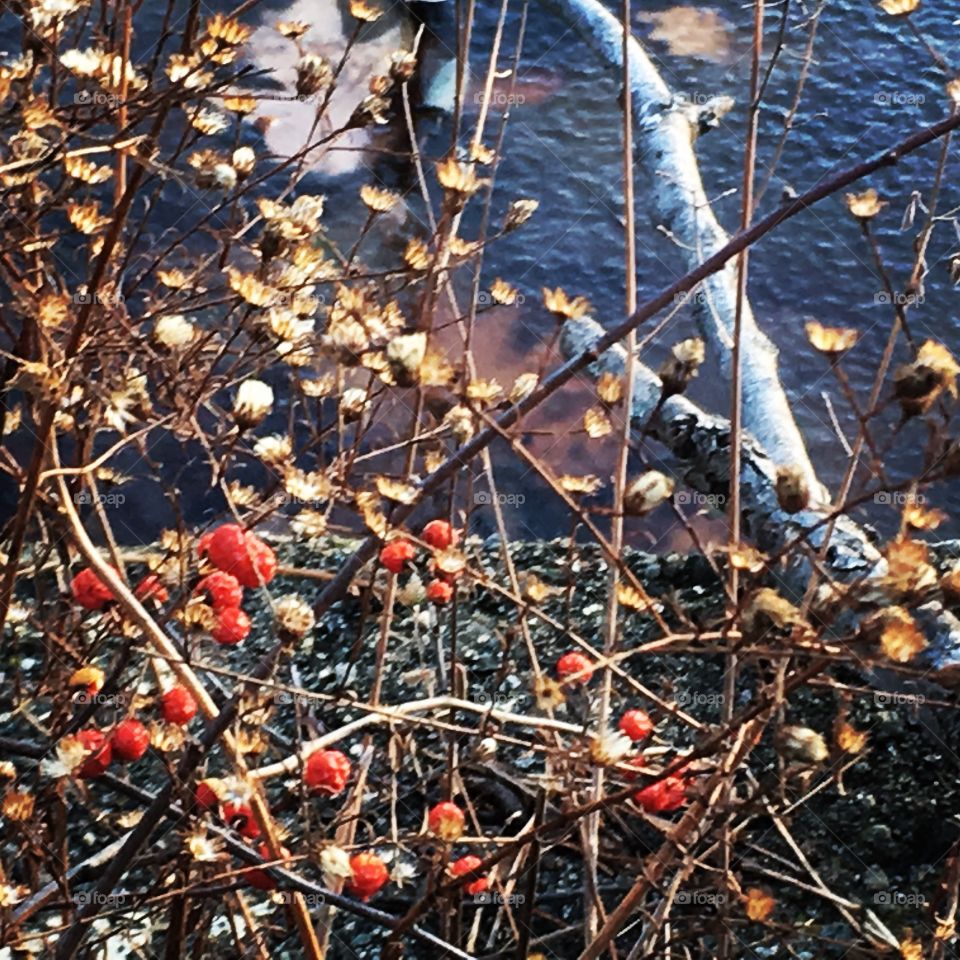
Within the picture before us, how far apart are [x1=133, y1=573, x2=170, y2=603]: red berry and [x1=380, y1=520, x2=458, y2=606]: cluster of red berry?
157 mm

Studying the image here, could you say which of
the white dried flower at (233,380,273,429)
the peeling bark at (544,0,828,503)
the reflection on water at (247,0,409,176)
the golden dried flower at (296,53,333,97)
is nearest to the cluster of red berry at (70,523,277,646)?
the white dried flower at (233,380,273,429)

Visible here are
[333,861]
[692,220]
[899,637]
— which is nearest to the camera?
[899,637]

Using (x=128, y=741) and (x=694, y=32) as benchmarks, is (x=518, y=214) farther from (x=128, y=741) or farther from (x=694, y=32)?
(x=694, y=32)

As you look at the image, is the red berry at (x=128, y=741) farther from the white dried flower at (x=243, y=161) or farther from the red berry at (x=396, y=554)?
the white dried flower at (x=243, y=161)

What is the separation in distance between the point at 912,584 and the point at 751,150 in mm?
431

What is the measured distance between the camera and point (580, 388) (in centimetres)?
222

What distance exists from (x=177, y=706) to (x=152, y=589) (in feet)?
0.40

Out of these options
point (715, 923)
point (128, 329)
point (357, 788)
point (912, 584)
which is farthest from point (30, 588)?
point (912, 584)

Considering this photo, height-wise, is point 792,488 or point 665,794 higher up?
point 792,488

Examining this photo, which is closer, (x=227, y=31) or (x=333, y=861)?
(x=333, y=861)

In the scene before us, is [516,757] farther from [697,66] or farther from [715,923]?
[697,66]

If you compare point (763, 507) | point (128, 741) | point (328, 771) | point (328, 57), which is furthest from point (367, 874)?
point (328, 57)

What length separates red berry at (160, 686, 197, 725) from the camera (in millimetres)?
789

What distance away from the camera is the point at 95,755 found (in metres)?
0.79
